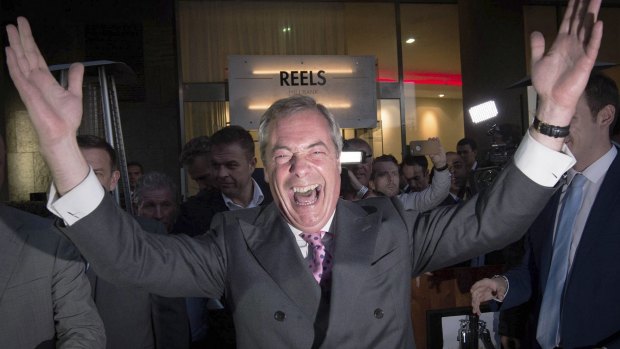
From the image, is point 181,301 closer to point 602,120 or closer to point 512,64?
point 602,120

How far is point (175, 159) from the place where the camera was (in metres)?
8.67

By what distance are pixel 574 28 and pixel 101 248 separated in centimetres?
130

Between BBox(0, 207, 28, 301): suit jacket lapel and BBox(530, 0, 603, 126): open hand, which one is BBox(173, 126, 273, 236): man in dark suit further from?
BBox(530, 0, 603, 126): open hand

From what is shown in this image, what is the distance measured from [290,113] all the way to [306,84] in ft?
21.2

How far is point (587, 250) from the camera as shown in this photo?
2.34 m

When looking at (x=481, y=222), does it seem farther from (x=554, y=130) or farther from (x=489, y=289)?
(x=489, y=289)

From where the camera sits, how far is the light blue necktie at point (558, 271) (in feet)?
8.07

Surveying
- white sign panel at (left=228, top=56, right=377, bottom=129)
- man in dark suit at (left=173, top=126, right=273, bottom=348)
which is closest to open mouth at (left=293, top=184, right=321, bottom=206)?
man in dark suit at (left=173, top=126, right=273, bottom=348)

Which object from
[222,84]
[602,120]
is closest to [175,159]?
[222,84]

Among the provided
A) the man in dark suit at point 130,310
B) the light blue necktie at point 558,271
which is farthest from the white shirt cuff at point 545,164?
the man in dark suit at point 130,310

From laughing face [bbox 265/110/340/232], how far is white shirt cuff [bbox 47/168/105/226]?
1.80ft

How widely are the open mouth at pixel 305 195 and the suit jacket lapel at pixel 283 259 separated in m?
0.09

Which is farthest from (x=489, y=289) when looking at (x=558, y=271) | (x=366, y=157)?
(x=366, y=157)

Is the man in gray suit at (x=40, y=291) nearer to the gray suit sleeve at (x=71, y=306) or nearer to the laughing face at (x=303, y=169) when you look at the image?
the gray suit sleeve at (x=71, y=306)
